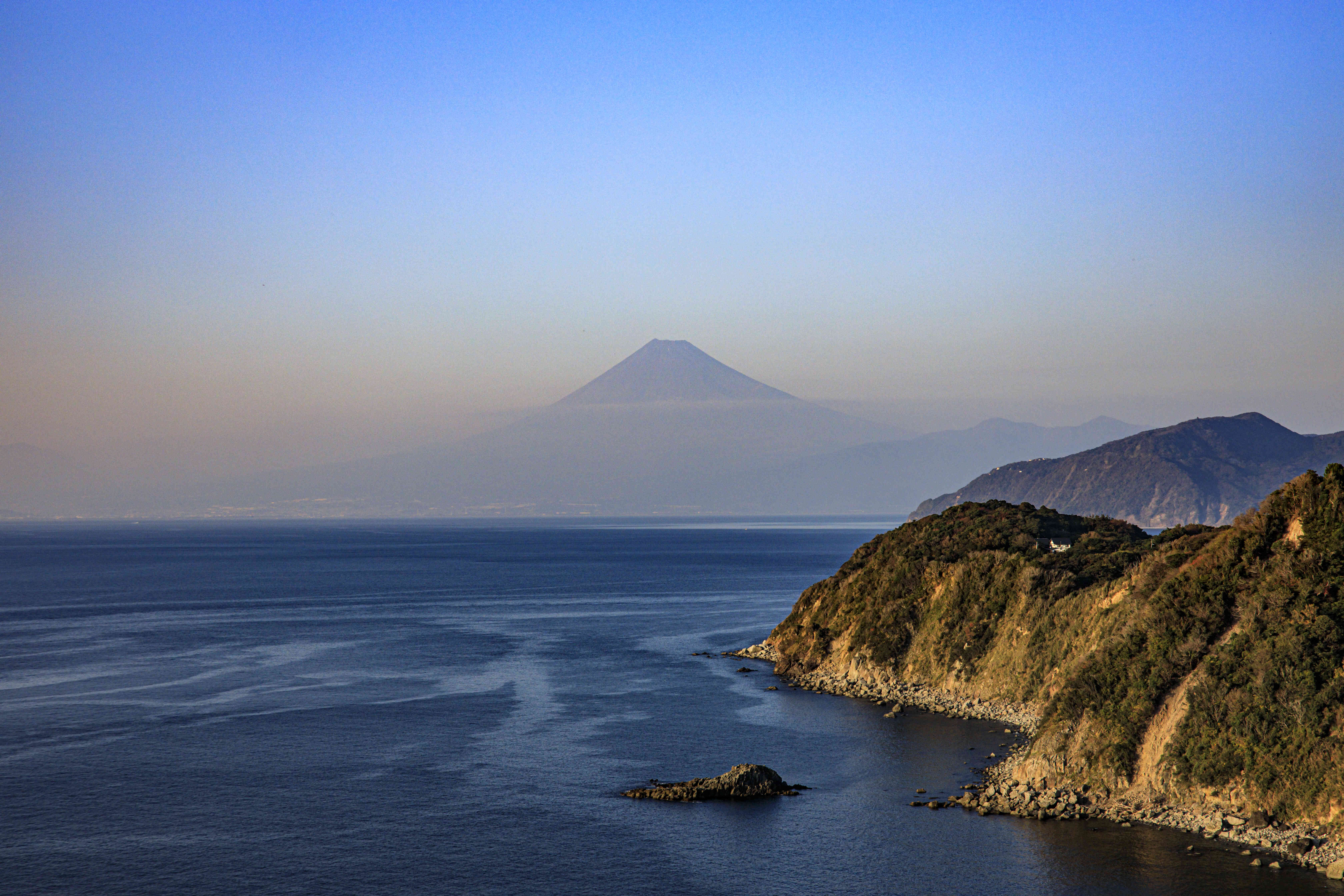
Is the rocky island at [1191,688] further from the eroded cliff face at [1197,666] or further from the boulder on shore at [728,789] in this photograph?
the boulder on shore at [728,789]

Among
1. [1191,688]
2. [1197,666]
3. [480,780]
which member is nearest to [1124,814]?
[1191,688]

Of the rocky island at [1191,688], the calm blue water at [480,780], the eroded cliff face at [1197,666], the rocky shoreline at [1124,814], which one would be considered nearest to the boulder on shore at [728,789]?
the calm blue water at [480,780]

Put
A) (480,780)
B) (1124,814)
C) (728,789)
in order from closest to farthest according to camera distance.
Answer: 1. (1124,814)
2. (728,789)
3. (480,780)

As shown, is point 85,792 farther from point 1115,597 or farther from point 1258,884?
point 1115,597

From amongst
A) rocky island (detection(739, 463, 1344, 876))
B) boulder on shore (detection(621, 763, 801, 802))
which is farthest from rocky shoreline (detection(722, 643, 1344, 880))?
boulder on shore (detection(621, 763, 801, 802))

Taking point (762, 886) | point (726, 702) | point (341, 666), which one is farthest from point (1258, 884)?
point (341, 666)

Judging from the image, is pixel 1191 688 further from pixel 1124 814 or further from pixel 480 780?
pixel 480 780
